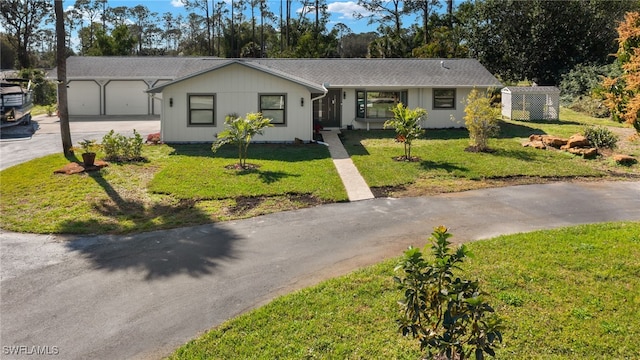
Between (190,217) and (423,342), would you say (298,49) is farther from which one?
(423,342)

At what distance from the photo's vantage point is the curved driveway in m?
5.80

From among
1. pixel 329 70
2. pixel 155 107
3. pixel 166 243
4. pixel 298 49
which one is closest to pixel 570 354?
pixel 166 243

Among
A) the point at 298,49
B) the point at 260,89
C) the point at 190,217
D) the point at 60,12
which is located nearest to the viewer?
the point at 190,217

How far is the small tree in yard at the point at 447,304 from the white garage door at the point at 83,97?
32180 mm

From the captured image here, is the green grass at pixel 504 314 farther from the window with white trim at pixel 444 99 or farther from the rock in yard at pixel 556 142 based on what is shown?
the window with white trim at pixel 444 99

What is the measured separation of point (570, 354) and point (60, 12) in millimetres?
16922

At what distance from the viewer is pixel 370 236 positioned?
9336 millimetres

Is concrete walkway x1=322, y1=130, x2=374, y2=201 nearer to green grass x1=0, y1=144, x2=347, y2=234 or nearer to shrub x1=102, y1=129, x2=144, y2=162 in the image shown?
green grass x1=0, y1=144, x2=347, y2=234

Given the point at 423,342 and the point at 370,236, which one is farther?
the point at 370,236

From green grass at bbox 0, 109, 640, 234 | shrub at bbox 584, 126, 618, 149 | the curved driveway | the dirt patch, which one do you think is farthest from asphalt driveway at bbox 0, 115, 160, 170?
shrub at bbox 584, 126, 618, 149

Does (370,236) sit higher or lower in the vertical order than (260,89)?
lower

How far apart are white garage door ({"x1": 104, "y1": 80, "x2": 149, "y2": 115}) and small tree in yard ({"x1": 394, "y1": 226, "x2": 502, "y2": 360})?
31057mm

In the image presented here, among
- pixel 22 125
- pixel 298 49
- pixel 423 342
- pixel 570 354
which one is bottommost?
pixel 570 354

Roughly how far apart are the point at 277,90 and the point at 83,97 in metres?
18.1
